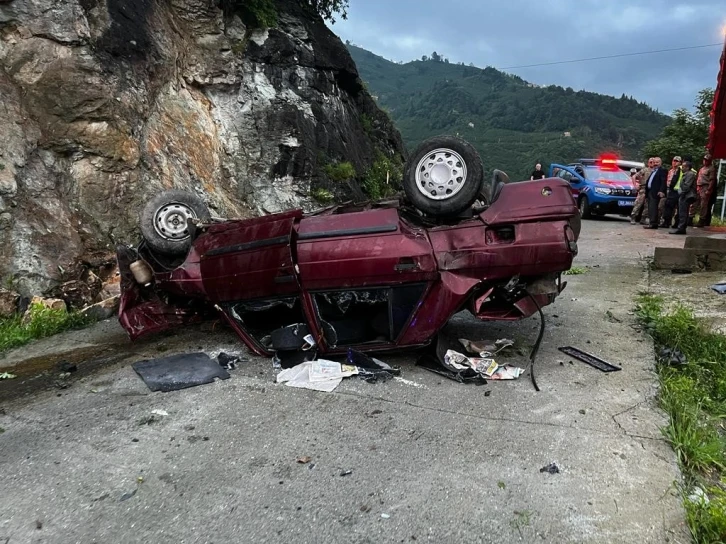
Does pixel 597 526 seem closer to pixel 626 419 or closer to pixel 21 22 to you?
pixel 626 419

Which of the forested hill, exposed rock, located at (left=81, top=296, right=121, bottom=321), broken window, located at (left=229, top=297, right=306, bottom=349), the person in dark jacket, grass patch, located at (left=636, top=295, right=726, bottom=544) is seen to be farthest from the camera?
the forested hill

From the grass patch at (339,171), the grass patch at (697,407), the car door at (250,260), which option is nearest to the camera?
the grass patch at (697,407)

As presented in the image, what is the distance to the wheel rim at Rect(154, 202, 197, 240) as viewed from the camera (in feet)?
16.3

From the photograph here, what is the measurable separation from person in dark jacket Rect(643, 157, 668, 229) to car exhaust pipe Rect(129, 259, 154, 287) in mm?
10691

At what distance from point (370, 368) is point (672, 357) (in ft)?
7.57

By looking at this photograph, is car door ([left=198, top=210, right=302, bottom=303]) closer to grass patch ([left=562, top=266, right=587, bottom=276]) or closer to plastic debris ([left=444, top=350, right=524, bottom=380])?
plastic debris ([left=444, top=350, right=524, bottom=380])

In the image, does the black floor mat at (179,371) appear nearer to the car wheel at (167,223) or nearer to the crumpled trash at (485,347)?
the car wheel at (167,223)

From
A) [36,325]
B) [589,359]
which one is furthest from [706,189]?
[36,325]

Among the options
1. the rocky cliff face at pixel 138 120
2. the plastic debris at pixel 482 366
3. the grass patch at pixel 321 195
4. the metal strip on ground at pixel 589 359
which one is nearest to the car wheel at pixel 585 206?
the rocky cliff face at pixel 138 120

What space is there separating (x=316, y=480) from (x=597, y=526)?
4.10 ft

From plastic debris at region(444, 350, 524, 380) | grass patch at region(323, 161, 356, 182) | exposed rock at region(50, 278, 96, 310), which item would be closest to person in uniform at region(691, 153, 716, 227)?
grass patch at region(323, 161, 356, 182)

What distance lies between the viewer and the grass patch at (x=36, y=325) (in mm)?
4980

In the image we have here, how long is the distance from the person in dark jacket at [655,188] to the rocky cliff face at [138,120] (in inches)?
254

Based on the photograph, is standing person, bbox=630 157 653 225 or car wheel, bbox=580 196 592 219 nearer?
standing person, bbox=630 157 653 225
